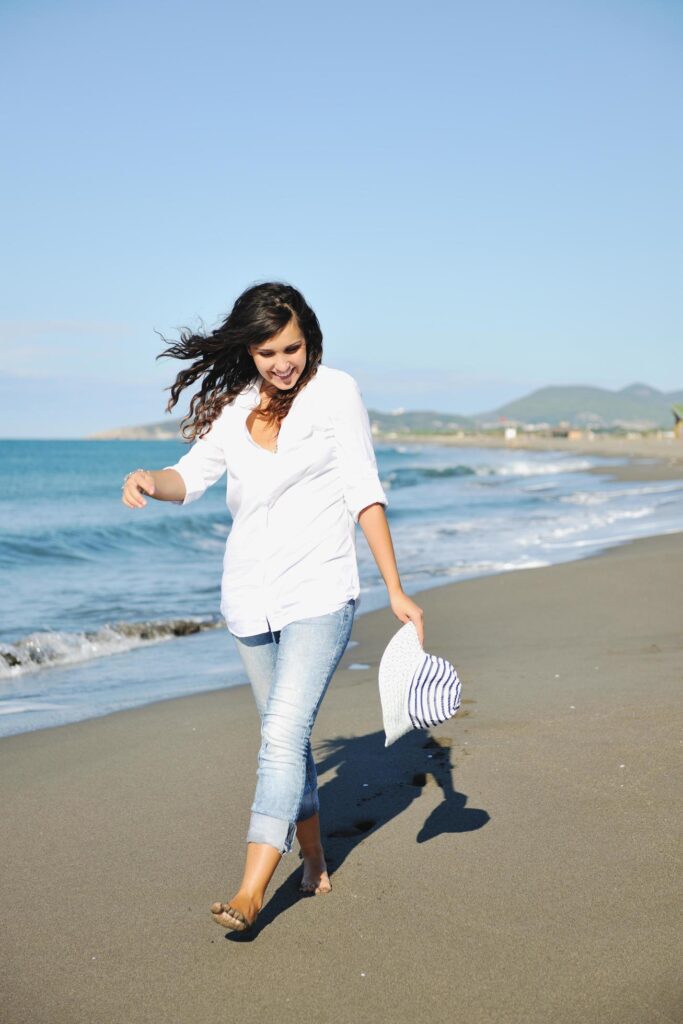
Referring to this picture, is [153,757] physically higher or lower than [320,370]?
lower

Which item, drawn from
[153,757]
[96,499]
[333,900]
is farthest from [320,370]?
[96,499]

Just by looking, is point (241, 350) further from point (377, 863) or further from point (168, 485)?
point (377, 863)

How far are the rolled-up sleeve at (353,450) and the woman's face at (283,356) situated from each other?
0.14 meters

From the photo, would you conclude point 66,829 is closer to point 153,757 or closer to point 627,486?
point 153,757

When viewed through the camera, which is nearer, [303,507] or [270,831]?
[270,831]

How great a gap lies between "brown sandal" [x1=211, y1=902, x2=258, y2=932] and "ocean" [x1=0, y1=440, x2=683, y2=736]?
3152mm

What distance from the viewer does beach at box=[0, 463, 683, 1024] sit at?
250cm

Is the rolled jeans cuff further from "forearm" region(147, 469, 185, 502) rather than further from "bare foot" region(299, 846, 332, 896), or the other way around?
"forearm" region(147, 469, 185, 502)

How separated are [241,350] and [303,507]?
55 cm

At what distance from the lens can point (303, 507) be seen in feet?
9.52

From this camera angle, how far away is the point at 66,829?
3.78 m

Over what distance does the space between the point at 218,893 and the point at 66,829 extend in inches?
35.1

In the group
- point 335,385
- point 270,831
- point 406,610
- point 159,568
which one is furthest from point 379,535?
point 159,568

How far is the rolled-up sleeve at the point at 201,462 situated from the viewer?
3072 mm
